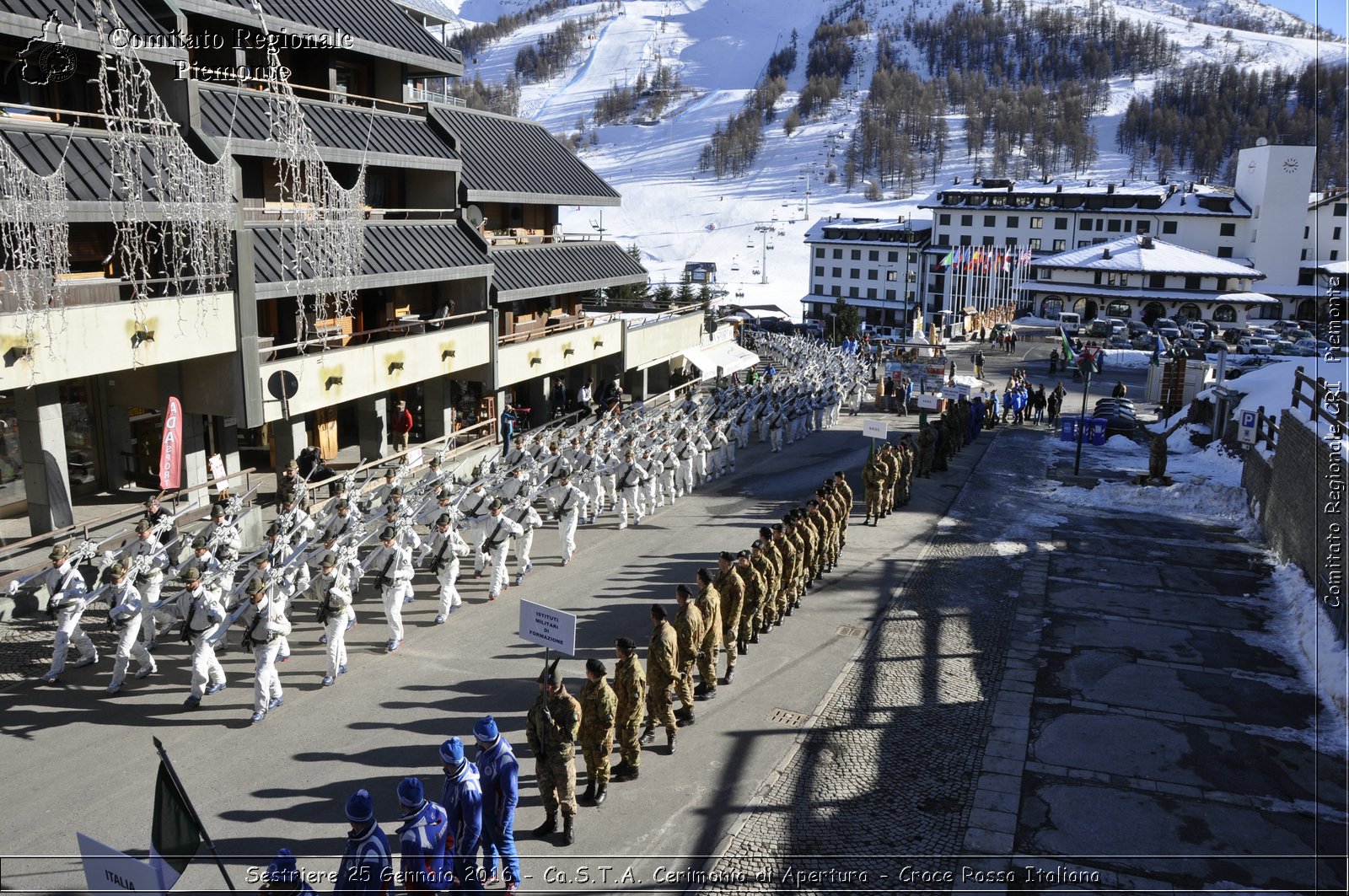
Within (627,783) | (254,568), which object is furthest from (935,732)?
(254,568)

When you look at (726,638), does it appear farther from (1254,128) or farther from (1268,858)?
(1254,128)

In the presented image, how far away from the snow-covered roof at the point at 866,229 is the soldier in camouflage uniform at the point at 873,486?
76.2 meters

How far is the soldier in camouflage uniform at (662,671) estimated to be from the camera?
10.8 m

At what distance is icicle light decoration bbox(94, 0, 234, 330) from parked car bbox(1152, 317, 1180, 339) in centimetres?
5981

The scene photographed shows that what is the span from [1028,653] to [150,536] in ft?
44.2

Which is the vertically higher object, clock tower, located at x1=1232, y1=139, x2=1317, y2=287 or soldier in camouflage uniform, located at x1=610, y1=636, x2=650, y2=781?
clock tower, located at x1=1232, y1=139, x2=1317, y2=287

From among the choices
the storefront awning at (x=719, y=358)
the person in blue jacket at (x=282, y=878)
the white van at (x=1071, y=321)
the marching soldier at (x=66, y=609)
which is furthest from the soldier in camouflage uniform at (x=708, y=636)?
the white van at (x=1071, y=321)

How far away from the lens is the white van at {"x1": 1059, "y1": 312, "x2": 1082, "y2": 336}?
66000mm

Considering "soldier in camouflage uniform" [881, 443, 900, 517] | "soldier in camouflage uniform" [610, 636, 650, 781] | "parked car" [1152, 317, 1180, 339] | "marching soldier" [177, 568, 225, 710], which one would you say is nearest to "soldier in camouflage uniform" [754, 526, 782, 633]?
"soldier in camouflage uniform" [610, 636, 650, 781]

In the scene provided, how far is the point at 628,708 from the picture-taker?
1020 centimetres

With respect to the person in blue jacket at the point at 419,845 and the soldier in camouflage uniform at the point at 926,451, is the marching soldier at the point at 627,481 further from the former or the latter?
the person in blue jacket at the point at 419,845

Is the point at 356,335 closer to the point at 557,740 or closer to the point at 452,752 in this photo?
the point at 557,740

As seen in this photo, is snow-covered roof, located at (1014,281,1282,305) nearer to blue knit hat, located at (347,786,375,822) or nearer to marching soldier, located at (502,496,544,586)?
marching soldier, located at (502,496,544,586)

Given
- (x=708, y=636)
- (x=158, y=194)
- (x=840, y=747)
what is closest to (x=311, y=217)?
(x=158, y=194)
